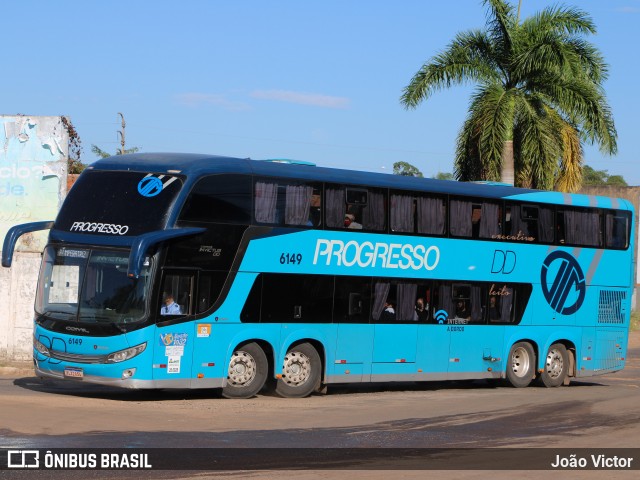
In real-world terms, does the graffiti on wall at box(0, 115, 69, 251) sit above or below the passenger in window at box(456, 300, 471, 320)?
above

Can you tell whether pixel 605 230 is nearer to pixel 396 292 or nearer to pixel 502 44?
pixel 396 292

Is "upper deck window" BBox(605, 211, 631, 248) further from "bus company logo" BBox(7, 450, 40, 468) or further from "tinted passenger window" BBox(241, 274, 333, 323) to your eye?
"bus company logo" BBox(7, 450, 40, 468)

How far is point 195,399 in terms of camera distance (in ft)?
62.7

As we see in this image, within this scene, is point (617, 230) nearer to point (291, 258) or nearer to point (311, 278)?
point (311, 278)

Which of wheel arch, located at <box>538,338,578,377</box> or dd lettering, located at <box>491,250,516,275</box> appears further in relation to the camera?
wheel arch, located at <box>538,338,578,377</box>

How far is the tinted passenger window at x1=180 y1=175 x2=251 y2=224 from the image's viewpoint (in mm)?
18016

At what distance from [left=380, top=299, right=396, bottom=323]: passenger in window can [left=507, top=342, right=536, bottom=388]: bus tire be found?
3908mm

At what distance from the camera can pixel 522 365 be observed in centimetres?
2433

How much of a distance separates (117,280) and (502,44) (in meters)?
19.9

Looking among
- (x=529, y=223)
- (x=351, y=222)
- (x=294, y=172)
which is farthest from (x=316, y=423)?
(x=529, y=223)

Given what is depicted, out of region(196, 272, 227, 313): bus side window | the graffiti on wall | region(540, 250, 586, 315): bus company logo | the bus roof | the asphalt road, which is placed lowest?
the asphalt road

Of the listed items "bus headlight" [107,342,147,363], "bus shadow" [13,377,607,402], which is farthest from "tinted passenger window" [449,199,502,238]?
"bus headlight" [107,342,147,363]

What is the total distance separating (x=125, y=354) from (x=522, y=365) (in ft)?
33.5

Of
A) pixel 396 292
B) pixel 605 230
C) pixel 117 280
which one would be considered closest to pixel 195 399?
pixel 117 280
